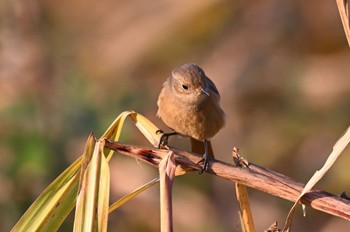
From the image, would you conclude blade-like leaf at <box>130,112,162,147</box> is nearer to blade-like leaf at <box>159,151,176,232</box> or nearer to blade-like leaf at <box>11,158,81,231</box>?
blade-like leaf at <box>159,151,176,232</box>

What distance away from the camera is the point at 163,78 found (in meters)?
6.82

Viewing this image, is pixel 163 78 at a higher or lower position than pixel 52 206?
higher

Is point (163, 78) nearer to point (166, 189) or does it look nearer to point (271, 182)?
point (271, 182)

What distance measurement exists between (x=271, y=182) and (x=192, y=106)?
1533 millimetres

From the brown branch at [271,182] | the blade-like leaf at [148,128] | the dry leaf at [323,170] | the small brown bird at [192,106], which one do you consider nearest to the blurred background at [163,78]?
the small brown bird at [192,106]

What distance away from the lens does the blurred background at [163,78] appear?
17.5 ft

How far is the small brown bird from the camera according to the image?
A: 4.12m

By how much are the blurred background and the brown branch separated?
2363mm

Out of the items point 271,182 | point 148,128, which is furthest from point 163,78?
point 271,182

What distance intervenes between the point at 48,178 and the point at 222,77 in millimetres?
1969

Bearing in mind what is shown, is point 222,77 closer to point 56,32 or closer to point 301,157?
point 301,157

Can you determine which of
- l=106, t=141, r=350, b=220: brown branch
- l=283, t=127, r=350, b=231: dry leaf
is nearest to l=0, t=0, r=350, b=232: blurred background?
l=106, t=141, r=350, b=220: brown branch

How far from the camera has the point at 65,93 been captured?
5.49 m

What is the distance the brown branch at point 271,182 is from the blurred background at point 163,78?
2363 millimetres
